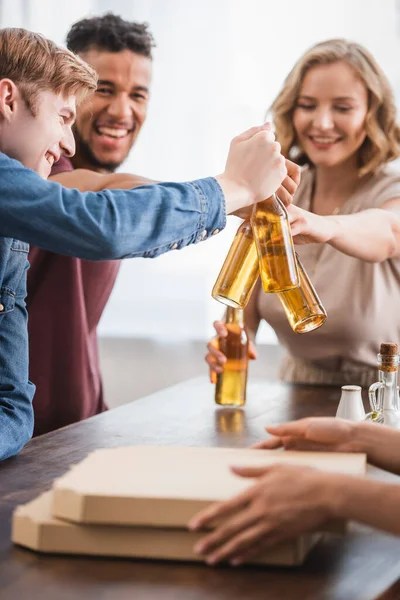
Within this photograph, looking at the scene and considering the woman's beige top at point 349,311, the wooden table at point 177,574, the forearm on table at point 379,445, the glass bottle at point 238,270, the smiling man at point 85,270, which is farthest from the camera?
the woman's beige top at point 349,311

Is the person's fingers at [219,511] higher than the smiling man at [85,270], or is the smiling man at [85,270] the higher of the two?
the smiling man at [85,270]

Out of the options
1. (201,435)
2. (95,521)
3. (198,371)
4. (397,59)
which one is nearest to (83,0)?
(397,59)

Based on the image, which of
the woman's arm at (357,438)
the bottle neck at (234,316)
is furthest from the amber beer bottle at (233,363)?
the woman's arm at (357,438)

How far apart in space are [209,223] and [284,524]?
59 centimetres

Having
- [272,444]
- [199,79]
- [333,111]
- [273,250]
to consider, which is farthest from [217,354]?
[199,79]

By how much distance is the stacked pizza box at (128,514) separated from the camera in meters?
0.89

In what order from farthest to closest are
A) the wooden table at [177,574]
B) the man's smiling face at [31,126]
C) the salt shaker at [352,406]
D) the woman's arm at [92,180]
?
the woman's arm at [92,180]
the salt shaker at [352,406]
the man's smiling face at [31,126]
the wooden table at [177,574]

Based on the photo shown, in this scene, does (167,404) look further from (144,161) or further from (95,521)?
(144,161)

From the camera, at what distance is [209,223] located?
1332mm

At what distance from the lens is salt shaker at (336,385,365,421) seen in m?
1.54

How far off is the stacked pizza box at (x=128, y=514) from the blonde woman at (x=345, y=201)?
49.4 inches

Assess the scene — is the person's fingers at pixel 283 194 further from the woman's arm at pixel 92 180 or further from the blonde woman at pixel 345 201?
the blonde woman at pixel 345 201

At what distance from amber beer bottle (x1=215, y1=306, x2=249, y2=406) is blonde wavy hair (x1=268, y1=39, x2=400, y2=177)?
2.32 ft

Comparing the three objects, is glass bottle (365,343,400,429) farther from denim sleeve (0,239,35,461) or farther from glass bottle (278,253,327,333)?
denim sleeve (0,239,35,461)
